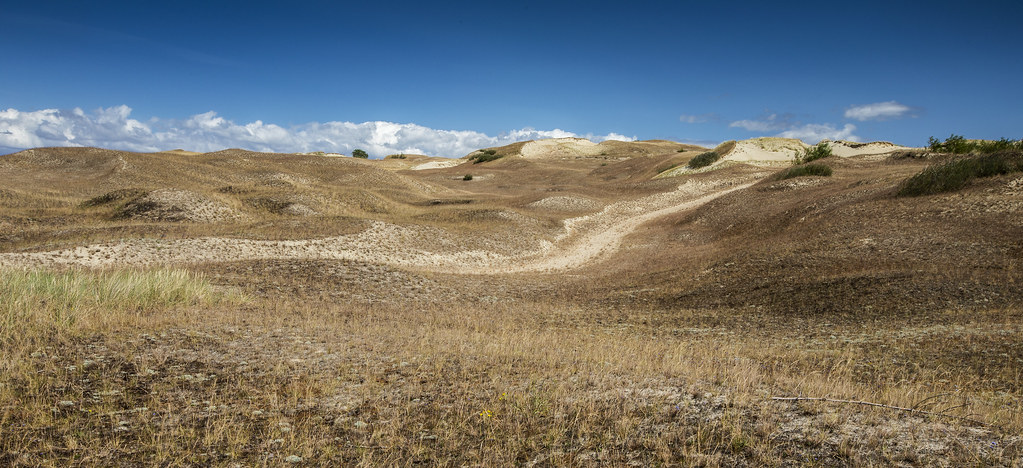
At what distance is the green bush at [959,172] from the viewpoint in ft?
74.8

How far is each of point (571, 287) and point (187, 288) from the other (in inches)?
524

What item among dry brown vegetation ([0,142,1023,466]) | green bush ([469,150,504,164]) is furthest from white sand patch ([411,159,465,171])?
dry brown vegetation ([0,142,1023,466])

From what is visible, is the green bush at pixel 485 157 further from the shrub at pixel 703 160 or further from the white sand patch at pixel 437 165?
the shrub at pixel 703 160

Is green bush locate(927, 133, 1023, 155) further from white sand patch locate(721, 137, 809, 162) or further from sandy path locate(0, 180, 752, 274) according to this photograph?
sandy path locate(0, 180, 752, 274)

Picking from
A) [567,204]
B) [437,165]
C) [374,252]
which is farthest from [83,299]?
[437,165]

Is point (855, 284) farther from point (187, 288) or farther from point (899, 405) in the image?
point (187, 288)

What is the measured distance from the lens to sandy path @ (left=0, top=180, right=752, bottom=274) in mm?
19906

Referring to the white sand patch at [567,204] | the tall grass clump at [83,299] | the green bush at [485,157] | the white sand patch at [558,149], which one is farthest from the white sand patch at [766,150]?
the tall grass clump at [83,299]

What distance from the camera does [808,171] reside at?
42031mm

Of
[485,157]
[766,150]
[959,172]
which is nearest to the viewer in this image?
[959,172]

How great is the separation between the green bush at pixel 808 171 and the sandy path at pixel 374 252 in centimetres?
1487

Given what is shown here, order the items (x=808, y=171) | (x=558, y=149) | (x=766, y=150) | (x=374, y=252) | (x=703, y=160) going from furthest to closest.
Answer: (x=558, y=149)
(x=766, y=150)
(x=703, y=160)
(x=808, y=171)
(x=374, y=252)

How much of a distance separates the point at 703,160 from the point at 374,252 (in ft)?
157

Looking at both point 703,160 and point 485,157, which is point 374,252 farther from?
point 485,157
